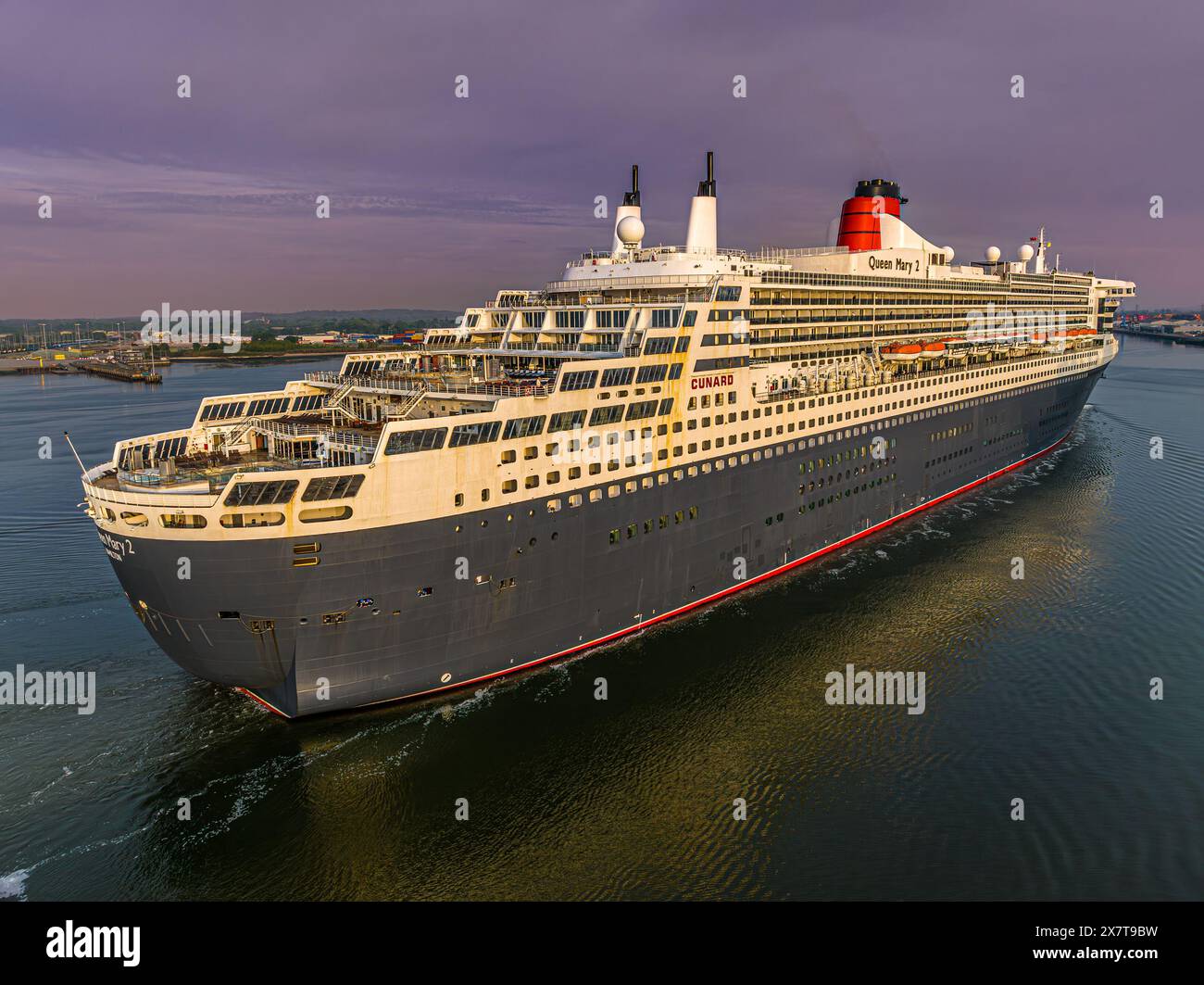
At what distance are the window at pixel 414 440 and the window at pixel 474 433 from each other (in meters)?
0.47

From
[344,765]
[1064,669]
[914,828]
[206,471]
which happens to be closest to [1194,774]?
[1064,669]

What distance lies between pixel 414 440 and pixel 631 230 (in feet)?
71.6

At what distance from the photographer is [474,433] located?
25.4m

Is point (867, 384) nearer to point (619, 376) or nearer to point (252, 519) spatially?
point (619, 376)

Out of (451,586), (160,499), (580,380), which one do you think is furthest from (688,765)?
(160,499)

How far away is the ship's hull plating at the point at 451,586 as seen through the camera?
23.0 m

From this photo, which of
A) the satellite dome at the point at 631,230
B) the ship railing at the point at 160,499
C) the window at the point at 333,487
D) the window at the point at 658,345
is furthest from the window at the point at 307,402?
the satellite dome at the point at 631,230

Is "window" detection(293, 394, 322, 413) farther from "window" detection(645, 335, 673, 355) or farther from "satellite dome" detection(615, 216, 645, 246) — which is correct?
"satellite dome" detection(615, 216, 645, 246)

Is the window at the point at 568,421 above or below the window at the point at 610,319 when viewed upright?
below

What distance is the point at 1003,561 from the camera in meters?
42.4

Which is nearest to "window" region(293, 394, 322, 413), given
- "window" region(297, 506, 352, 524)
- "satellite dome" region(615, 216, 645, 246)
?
"window" region(297, 506, 352, 524)

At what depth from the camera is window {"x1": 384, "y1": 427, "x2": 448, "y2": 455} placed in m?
23.9

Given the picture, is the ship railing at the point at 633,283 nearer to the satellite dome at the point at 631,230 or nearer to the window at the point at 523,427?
the satellite dome at the point at 631,230
